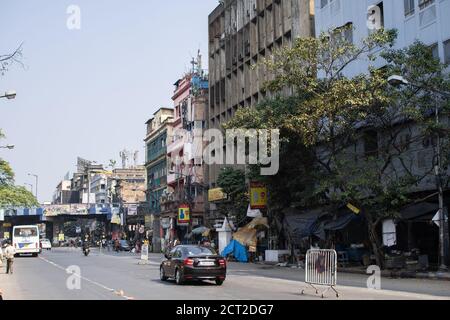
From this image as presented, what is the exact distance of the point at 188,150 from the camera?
218 feet

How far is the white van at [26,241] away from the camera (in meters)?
56.2

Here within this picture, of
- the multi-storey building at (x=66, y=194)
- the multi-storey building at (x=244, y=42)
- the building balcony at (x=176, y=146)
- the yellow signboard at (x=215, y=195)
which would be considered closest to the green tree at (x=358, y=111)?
the multi-storey building at (x=244, y=42)

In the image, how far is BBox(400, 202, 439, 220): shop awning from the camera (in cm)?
2848

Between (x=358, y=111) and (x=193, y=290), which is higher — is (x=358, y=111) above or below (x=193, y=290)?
above

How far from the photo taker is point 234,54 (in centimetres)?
5706

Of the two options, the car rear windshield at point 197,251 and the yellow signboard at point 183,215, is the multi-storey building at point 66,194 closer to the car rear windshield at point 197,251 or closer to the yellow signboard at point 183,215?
the yellow signboard at point 183,215

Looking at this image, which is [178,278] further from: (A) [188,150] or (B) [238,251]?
(A) [188,150]

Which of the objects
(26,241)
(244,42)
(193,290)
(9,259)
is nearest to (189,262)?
(193,290)

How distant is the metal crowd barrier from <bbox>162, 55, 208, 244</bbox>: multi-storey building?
1683 inches

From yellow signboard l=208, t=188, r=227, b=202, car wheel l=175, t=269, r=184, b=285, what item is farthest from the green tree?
yellow signboard l=208, t=188, r=227, b=202

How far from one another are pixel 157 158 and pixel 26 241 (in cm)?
2777
